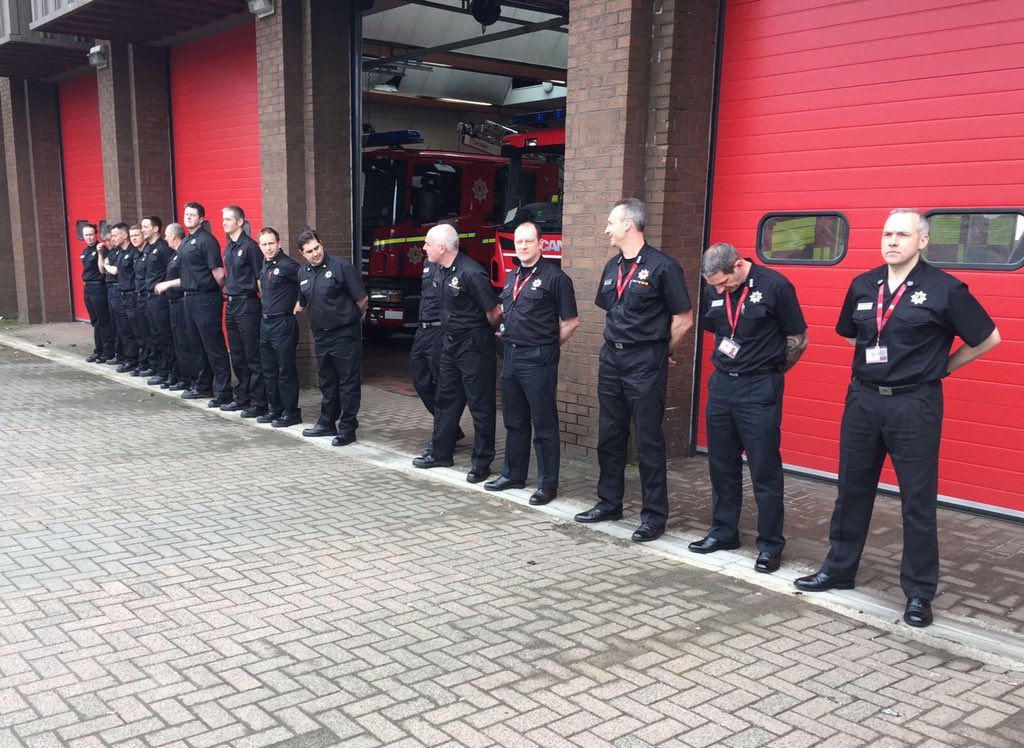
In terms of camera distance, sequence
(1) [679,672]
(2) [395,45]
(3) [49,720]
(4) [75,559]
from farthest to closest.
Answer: (2) [395,45], (4) [75,559], (1) [679,672], (3) [49,720]

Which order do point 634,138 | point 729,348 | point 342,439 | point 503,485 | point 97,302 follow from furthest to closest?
point 97,302, point 342,439, point 634,138, point 503,485, point 729,348

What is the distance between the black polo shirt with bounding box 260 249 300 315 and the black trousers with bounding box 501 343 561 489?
2796 millimetres

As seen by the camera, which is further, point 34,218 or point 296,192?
point 34,218

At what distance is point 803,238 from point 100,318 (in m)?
9.71

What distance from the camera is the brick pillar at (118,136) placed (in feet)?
42.3

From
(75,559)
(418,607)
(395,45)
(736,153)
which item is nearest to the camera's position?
(418,607)

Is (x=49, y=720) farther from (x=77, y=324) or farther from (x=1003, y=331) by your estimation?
(x=77, y=324)

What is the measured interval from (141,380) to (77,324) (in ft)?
22.6

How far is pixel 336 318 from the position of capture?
752cm

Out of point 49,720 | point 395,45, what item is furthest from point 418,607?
point 395,45

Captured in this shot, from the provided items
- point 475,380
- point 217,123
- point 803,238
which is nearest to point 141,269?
point 217,123

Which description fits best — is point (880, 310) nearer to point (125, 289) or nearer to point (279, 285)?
point (279, 285)

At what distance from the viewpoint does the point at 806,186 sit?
248 inches

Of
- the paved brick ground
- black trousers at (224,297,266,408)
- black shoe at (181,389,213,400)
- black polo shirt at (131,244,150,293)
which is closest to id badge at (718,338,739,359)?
the paved brick ground
